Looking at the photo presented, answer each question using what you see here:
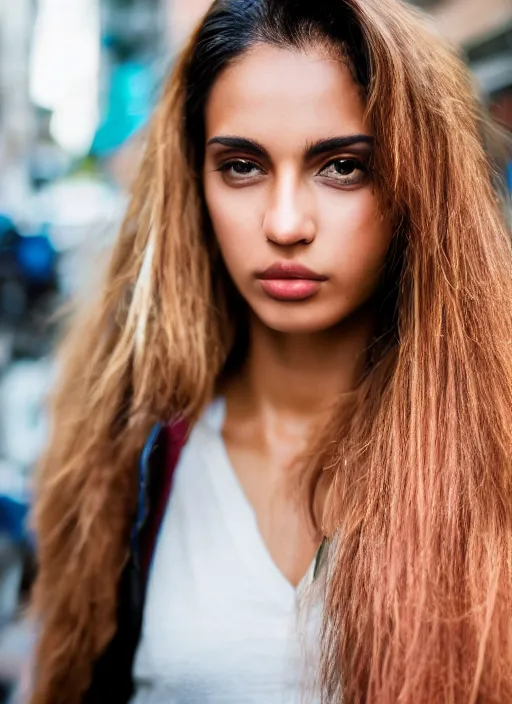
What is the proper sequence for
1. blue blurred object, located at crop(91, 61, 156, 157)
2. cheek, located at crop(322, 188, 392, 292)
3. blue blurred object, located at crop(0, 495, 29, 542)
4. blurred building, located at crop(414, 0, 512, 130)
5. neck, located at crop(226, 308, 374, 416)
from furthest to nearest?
blue blurred object, located at crop(91, 61, 156, 157) < blurred building, located at crop(414, 0, 512, 130) < blue blurred object, located at crop(0, 495, 29, 542) < neck, located at crop(226, 308, 374, 416) < cheek, located at crop(322, 188, 392, 292)

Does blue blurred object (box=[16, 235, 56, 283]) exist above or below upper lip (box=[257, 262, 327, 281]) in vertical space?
above

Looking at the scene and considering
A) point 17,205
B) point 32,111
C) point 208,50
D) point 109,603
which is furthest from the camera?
point 32,111

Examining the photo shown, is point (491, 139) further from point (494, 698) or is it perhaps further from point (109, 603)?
point (109, 603)

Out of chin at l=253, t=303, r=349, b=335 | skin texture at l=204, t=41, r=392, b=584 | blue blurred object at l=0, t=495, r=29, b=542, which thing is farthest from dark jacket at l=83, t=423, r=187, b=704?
blue blurred object at l=0, t=495, r=29, b=542

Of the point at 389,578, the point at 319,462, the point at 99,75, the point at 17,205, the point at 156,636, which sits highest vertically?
the point at 99,75

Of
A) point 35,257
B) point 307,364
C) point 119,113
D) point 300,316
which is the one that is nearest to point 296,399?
point 307,364

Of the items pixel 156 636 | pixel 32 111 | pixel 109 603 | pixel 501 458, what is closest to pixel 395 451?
pixel 501 458

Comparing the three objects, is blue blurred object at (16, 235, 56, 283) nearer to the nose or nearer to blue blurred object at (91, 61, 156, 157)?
blue blurred object at (91, 61, 156, 157)

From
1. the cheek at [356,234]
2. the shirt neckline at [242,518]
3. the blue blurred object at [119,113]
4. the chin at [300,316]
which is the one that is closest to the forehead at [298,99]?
the cheek at [356,234]

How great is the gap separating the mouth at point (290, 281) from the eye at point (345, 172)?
139mm

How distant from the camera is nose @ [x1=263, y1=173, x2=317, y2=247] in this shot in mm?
966

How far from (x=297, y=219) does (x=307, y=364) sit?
1.06 ft

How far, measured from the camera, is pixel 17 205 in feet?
14.1

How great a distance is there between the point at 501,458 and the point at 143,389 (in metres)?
0.68
